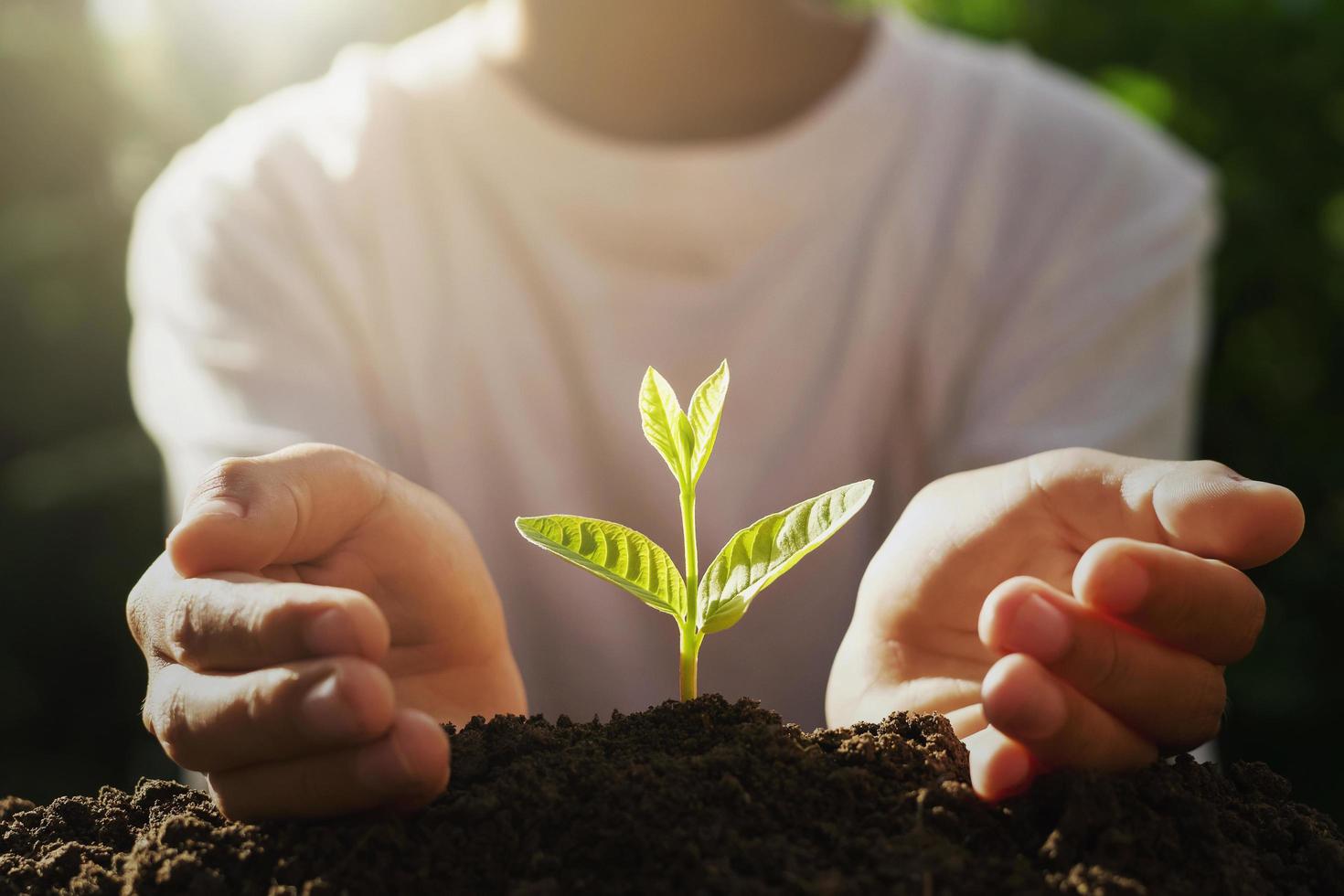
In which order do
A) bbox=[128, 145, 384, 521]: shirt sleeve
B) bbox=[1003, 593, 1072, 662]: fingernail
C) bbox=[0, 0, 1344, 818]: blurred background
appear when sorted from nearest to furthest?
bbox=[1003, 593, 1072, 662]: fingernail, bbox=[128, 145, 384, 521]: shirt sleeve, bbox=[0, 0, 1344, 818]: blurred background

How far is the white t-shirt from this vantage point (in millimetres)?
2178

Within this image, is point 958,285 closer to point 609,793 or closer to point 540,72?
point 540,72

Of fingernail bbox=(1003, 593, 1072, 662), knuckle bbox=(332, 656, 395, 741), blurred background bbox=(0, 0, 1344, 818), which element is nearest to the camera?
knuckle bbox=(332, 656, 395, 741)

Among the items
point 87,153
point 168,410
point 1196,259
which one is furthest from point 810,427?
point 87,153

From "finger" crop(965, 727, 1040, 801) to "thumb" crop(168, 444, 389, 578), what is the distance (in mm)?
568

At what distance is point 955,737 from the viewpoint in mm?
962

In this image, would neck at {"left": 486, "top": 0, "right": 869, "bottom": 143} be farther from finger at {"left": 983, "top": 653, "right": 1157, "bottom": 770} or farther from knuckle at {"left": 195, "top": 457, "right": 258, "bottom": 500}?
finger at {"left": 983, "top": 653, "right": 1157, "bottom": 770}

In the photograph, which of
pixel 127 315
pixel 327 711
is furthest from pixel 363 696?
pixel 127 315

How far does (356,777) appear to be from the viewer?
2.50 feet

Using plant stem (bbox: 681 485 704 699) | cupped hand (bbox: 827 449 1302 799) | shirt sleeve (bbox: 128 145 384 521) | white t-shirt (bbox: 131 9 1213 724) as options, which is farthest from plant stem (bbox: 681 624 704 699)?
white t-shirt (bbox: 131 9 1213 724)

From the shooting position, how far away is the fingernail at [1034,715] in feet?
2.63

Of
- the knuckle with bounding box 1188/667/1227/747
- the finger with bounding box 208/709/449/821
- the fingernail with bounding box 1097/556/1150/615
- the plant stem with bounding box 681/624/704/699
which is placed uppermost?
the fingernail with bounding box 1097/556/1150/615

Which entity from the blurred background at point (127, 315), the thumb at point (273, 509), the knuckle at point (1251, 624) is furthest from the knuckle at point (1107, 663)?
the blurred background at point (127, 315)

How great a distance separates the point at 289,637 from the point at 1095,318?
1.85m
